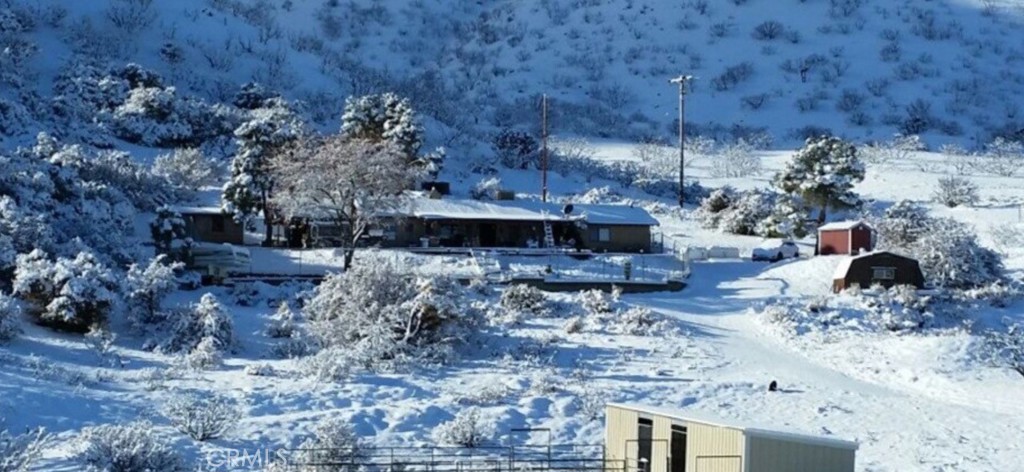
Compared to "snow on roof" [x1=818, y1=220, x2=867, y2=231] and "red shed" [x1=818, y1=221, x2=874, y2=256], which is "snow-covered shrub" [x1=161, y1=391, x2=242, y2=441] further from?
"snow on roof" [x1=818, y1=220, x2=867, y2=231]

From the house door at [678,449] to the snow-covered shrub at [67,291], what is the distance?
61.3ft

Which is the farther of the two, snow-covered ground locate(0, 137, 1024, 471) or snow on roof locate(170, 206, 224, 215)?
snow on roof locate(170, 206, 224, 215)

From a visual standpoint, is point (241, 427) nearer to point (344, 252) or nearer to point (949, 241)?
point (344, 252)

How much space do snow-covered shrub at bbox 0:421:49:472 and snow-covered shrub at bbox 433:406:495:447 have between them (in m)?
7.97

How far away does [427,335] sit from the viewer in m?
35.4

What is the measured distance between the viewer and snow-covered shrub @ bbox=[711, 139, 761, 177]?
7869cm

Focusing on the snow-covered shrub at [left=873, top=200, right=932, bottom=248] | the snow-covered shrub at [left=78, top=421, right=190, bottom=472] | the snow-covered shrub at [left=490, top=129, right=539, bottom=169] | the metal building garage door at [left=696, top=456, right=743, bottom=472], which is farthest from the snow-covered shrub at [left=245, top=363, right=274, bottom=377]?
the snow-covered shrub at [left=490, top=129, right=539, bottom=169]

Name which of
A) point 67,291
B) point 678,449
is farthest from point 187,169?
point 678,449

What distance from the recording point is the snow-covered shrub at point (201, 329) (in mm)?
34531

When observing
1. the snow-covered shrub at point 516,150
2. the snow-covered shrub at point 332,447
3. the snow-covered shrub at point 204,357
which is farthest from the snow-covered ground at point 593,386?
the snow-covered shrub at point 516,150

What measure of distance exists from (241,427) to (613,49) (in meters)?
95.0

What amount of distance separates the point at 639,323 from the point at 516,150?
39.0 m

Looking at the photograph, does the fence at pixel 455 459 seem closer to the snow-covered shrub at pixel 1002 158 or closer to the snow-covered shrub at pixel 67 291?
the snow-covered shrub at pixel 67 291

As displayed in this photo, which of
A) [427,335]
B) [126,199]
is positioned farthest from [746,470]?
[126,199]
